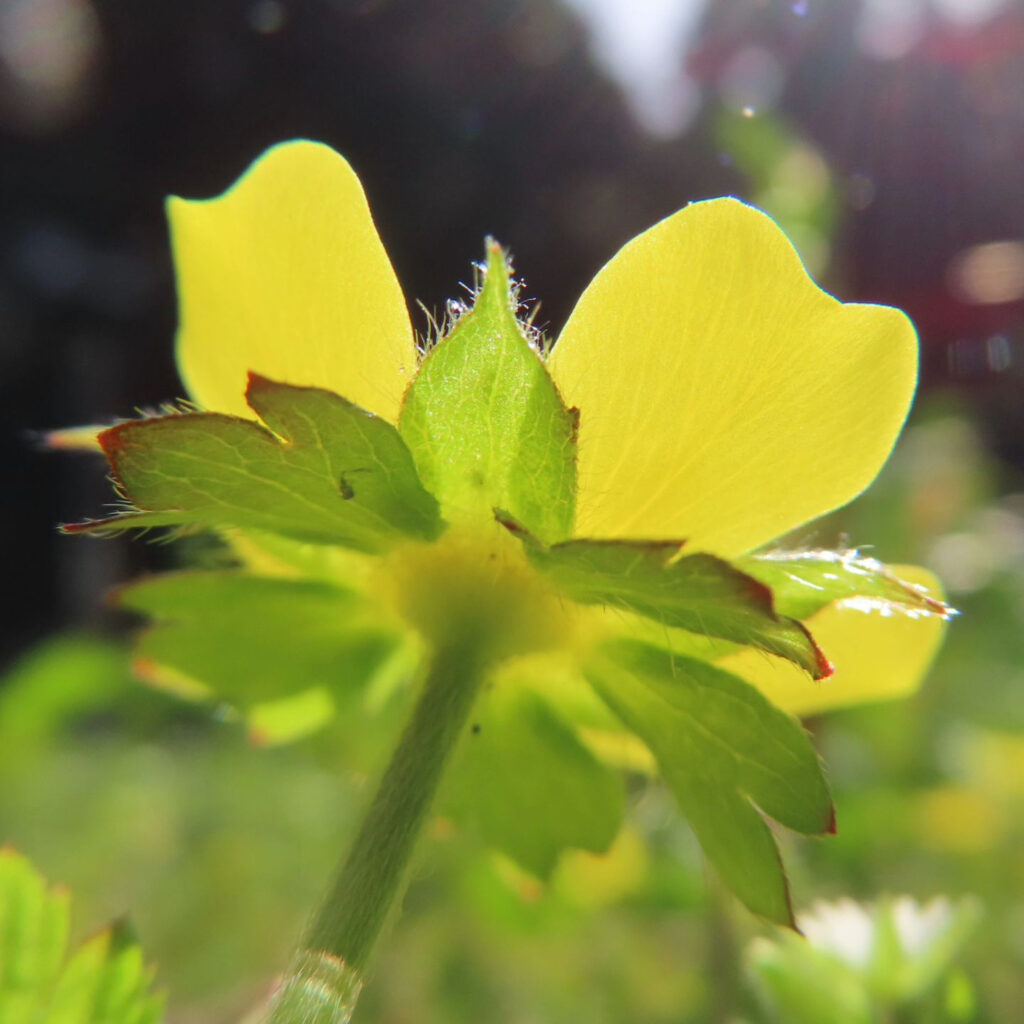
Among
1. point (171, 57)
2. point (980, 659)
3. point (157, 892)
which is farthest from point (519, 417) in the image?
point (171, 57)

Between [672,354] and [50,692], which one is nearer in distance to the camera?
[672,354]

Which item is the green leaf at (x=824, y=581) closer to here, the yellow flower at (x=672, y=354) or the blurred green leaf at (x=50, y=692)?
the yellow flower at (x=672, y=354)

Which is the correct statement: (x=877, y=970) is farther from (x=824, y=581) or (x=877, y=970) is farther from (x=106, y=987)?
(x=106, y=987)

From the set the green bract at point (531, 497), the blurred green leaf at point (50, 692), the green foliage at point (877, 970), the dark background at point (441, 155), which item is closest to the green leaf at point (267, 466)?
the green bract at point (531, 497)

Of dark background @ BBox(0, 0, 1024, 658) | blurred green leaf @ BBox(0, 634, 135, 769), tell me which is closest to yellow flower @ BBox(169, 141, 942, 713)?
dark background @ BBox(0, 0, 1024, 658)

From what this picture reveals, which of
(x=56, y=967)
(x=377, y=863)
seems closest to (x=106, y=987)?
(x=56, y=967)

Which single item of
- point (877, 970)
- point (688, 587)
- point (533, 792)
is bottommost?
point (877, 970)

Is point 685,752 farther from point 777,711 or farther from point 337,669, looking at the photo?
point 337,669
